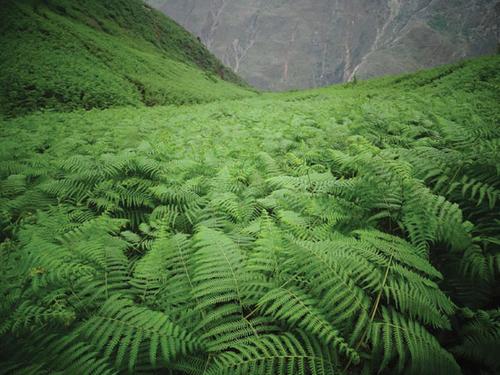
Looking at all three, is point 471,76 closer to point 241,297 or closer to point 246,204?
point 246,204

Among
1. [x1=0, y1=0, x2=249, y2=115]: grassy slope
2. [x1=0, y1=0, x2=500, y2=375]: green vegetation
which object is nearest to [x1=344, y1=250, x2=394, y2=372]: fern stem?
[x1=0, y1=0, x2=500, y2=375]: green vegetation

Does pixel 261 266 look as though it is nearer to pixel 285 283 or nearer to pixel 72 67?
pixel 285 283

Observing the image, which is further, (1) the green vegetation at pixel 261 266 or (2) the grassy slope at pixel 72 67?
(2) the grassy slope at pixel 72 67

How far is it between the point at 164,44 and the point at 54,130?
53.8 meters

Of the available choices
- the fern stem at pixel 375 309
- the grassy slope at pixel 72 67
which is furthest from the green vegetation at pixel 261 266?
the grassy slope at pixel 72 67

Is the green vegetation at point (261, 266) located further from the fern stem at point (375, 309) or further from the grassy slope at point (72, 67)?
the grassy slope at point (72, 67)

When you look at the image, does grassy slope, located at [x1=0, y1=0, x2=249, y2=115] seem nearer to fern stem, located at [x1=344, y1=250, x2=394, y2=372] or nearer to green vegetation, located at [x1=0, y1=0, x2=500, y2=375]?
green vegetation, located at [x1=0, y1=0, x2=500, y2=375]

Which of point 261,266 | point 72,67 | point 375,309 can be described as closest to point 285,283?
point 261,266

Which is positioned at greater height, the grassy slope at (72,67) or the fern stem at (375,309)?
the grassy slope at (72,67)

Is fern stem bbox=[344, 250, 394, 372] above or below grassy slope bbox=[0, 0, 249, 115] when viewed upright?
below

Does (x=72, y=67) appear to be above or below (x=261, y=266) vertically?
above

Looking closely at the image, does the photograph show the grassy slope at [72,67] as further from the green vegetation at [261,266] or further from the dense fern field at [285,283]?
the dense fern field at [285,283]

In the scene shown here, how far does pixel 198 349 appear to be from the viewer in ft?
5.14

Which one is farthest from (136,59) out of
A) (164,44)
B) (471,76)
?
(471,76)
